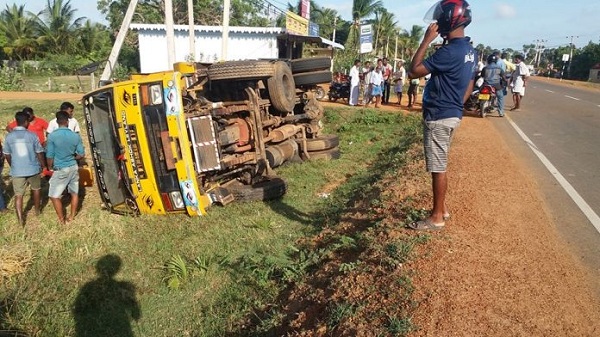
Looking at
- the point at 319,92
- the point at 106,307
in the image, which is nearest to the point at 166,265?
the point at 106,307

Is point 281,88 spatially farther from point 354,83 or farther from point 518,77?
point 518,77

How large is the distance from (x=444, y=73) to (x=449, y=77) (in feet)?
0.18

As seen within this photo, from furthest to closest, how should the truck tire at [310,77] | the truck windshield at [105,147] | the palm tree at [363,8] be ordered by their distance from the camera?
1. the palm tree at [363,8]
2. the truck tire at [310,77]
3. the truck windshield at [105,147]

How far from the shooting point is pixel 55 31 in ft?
109

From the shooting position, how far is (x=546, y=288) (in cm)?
335

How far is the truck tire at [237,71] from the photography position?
22.7 feet

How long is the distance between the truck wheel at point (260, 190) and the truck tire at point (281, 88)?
1387mm

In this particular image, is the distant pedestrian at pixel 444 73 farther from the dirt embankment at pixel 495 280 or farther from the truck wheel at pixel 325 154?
the truck wheel at pixel 325 154

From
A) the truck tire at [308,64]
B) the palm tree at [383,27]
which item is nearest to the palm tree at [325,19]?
the palm tree at [383,27]

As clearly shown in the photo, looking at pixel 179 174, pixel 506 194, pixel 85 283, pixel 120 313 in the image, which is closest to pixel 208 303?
pixel 120 313

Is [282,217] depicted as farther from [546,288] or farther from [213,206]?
[546,288]

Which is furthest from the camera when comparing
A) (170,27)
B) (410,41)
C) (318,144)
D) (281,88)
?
(410,41)

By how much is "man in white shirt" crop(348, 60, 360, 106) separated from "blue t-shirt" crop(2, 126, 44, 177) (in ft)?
35.6

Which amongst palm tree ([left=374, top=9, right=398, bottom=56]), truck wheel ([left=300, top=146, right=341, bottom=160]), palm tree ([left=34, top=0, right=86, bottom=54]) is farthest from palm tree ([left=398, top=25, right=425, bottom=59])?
truck wheel ([left=300, top=146, right=341, bottom=160])
